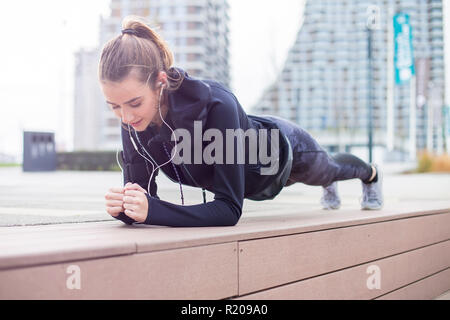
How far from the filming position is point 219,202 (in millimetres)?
1402

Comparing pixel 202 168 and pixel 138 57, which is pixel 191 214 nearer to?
pixel 202 168

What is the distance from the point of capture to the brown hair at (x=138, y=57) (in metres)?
1.36

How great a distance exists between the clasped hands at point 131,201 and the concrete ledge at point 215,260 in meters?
0.04

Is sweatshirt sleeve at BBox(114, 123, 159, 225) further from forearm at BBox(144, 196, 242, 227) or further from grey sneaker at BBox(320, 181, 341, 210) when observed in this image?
grey sneaker at BBox(320, 181, 341, 210)

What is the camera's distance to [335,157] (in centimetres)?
213

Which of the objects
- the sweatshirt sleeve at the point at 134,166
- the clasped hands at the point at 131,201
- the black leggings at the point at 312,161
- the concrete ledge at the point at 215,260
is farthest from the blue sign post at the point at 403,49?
the clasped hands at the point at 131,201

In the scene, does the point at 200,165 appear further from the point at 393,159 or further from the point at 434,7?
the point at 434,7

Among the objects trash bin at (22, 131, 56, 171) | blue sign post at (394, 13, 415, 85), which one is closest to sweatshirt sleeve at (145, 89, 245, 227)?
trash bin at (22, 131, 56, 171)

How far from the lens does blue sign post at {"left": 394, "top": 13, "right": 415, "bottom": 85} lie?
16969 millimetres

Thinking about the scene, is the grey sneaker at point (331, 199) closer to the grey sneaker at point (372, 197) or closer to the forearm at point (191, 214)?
the grey sneaker at point (372, 197)

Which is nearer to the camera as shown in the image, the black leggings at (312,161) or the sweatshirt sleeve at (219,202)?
the sweatshirt sleeve at (219,202)

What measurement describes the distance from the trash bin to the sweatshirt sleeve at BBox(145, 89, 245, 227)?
12.8 meters
